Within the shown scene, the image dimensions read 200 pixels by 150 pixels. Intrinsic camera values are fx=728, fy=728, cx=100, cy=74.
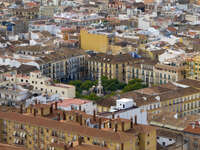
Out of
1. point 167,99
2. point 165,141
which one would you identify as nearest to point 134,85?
point 167,99

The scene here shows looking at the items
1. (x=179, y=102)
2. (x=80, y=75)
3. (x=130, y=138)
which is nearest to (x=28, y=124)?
(x=130, y=138)

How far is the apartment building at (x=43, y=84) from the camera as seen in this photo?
8888cm

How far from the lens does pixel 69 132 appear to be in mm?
66625

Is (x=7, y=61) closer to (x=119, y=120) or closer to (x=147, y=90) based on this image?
(x=147, y=90)

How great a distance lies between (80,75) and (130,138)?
49.4 metres

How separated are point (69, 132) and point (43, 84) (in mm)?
24833

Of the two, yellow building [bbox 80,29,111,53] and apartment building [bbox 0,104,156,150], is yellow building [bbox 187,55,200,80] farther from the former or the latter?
apartment building [bbox 0,104,156,150]

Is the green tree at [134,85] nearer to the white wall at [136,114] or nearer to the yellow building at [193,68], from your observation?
the yellow building at [193,68]

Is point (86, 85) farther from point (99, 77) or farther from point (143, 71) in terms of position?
point (143, 71)

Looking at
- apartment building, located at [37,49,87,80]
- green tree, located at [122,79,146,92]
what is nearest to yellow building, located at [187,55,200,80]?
green tree, located at [122,79,146,92]

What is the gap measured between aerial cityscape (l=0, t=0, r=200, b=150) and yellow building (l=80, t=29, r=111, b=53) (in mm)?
183

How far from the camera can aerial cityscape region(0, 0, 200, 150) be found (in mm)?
68250

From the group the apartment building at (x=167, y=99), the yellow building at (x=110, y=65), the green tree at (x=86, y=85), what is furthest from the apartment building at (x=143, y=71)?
the apartment building at (x=167, y=99)

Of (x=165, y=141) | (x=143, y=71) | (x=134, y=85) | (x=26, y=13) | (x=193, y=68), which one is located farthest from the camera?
(x=26, y=13)
